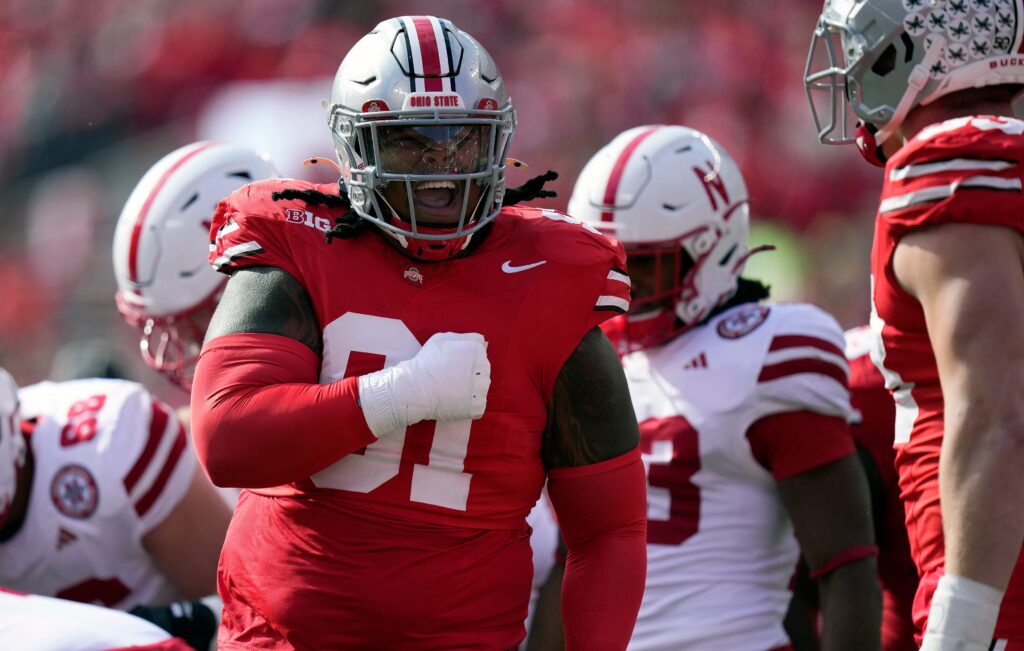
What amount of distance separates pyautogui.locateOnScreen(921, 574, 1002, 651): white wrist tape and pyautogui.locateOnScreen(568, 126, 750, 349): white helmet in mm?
1455

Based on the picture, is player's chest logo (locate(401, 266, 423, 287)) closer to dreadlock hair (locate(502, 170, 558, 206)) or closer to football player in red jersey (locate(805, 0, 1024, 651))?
dreadlock hair (locate(502, 170, 558, 206))

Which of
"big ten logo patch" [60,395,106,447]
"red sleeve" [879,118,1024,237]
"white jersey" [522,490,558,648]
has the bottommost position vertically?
"white jersey" [522,490,558,648]

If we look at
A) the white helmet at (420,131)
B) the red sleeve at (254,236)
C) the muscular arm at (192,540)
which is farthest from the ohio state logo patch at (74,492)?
the white helmet at (420,131)

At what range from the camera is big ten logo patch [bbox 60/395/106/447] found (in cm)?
328

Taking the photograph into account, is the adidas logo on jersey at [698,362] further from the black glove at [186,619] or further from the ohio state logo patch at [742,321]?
the black glove at [186,619]

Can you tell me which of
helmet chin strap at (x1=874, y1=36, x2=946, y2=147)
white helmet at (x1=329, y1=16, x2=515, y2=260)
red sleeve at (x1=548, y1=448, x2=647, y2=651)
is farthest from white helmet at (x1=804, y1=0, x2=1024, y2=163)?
red sleeve at (x1=548, y1=448, x2=647, y2=651)

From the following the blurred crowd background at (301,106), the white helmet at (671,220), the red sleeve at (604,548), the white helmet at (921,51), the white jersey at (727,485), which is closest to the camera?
the red sleeve at (604,548)

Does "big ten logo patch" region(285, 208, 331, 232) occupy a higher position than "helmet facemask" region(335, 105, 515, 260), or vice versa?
"helmet facemask" region(335, 105, 515, 260)

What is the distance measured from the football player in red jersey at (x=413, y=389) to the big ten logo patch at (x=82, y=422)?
1.26 metres

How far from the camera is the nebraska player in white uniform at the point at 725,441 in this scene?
2.87m

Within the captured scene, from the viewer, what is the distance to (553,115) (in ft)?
30.5

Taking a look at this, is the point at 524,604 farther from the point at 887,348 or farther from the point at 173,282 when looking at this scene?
the point at 173,282

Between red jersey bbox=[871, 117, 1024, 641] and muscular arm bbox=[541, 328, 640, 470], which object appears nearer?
red jersey bbox=[871, 117, 1024, 641]

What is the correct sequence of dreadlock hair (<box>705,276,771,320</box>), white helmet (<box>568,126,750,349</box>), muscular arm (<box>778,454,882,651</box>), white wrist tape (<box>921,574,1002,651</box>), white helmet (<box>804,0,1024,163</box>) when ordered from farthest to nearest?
dreadlock hair (<box>705,276,771,320</box>), white helmet (<box>568,126,750,349</box>), muscular arm (<box>778,454,882,651</box>), white helmet (<box>804,0,1024,163</box>), white wrist tape (<box>921,574,1002,651</box>)
